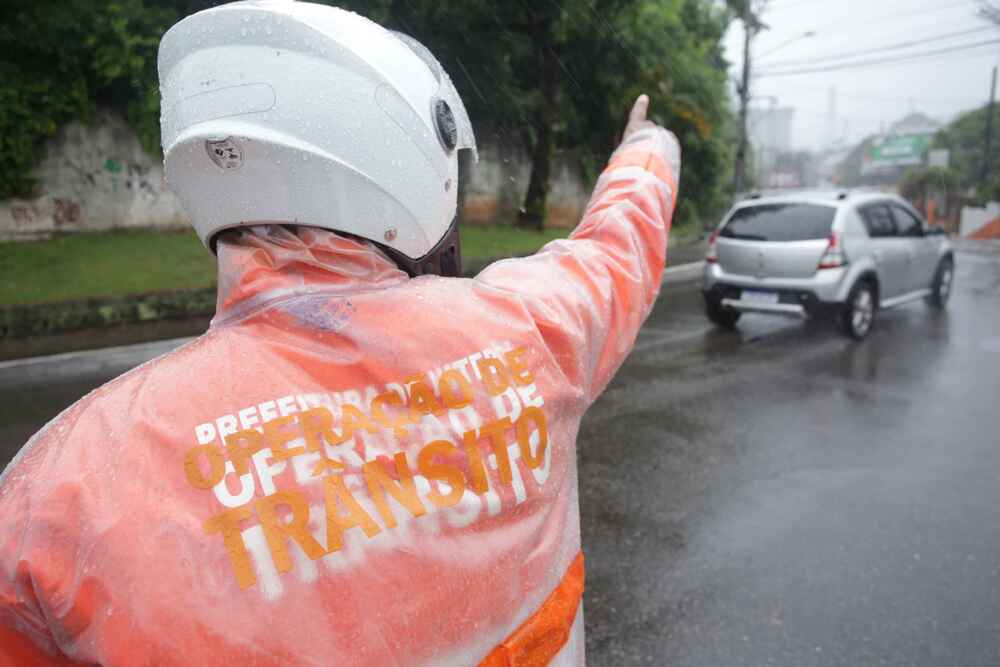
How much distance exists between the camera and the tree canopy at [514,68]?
11.5m

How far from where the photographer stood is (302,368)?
2.99 ft

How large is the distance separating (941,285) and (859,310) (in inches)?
123

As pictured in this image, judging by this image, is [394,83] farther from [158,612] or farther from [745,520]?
[745,520]

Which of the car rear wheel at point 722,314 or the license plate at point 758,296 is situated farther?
the car rear wheel at point 722,314

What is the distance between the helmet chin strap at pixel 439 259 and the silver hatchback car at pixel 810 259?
774cm

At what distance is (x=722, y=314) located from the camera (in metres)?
9.19

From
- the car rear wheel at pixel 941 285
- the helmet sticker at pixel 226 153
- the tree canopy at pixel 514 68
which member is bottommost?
the car rear wheel at pixel 941 285

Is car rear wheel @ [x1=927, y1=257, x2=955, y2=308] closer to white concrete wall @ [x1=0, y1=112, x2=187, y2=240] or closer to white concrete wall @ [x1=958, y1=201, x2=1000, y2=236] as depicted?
white concrete wall @ [x1=0, y1=112, x2=187, y2=240]

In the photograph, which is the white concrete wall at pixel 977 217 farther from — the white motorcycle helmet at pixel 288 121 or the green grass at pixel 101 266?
the white motorcycle helmet at pixel 288 121

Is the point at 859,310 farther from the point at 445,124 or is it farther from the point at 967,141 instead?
the point at 967,141

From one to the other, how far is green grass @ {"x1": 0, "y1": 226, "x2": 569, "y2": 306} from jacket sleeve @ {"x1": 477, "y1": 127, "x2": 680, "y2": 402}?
9.56 metres

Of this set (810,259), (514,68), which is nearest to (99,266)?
(810,259)

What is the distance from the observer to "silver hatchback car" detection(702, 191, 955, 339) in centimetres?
832

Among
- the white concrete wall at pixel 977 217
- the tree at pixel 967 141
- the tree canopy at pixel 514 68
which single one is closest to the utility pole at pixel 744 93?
the tree canopy at pixel 514 68
